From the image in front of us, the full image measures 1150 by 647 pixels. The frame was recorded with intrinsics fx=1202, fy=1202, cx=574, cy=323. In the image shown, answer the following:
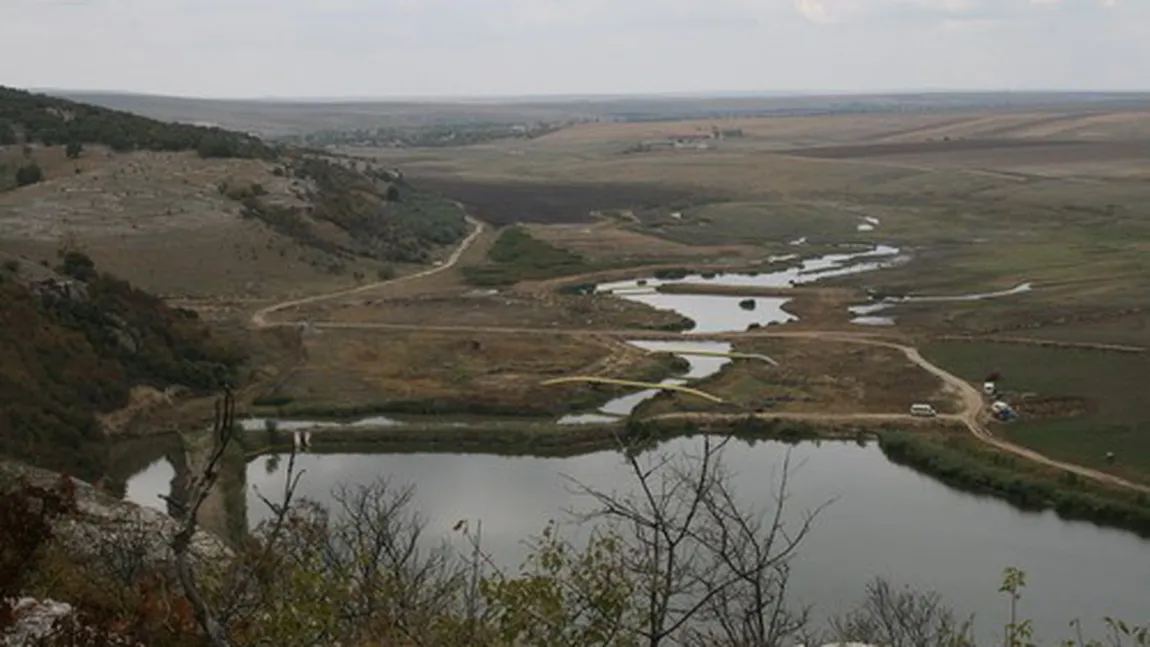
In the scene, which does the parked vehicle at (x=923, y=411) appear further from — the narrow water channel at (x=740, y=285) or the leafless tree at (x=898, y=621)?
the leafless tree at (x=898, y=621)

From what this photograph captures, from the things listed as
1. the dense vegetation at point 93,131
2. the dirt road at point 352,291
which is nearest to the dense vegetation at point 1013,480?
the dirt road at point 352,291

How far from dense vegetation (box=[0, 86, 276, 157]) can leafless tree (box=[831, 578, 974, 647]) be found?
69.0 m

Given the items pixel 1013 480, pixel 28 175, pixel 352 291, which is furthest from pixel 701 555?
pixel 28 175

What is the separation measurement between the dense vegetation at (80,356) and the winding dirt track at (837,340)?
6533 millimetres

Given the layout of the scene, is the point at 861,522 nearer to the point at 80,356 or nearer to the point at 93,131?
the point at 80,356

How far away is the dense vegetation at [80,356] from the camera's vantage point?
34656mm

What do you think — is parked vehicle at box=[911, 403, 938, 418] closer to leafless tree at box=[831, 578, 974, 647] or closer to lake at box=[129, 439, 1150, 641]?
lake at box=[129, 439, 1150, 641]

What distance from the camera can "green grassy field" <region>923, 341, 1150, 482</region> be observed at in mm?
33750

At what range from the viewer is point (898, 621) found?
19.5m

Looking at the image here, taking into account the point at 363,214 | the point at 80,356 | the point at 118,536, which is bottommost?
the point at 363,214

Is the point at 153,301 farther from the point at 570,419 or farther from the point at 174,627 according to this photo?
the point at 174,627

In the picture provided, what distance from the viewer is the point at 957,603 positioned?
23547 mm

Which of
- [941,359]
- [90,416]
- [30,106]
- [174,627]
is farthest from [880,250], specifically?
[174,627]

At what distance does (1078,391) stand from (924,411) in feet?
18.3
